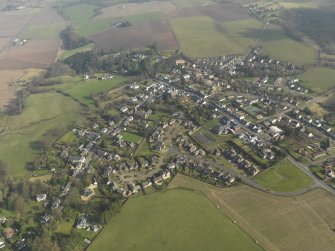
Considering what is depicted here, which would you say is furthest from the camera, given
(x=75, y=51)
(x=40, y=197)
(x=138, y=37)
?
(x=138, y=37)

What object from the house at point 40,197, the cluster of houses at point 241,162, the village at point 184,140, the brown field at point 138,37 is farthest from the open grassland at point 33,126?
the brown field at point 138,37

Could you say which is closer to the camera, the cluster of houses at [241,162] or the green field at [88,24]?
the cluster of houses at [241,162]

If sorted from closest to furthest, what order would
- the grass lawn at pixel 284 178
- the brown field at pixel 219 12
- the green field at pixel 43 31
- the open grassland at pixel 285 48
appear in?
the grass lawn at pixel 284 178, the open grassland at pixel 285 48, the green field at pixel 43 31, the brown field at pixel 219 12

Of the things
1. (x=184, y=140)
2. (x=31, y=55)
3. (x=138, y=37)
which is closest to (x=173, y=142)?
(x=184, y=140)

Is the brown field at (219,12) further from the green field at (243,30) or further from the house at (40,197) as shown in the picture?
the house at (40,197)

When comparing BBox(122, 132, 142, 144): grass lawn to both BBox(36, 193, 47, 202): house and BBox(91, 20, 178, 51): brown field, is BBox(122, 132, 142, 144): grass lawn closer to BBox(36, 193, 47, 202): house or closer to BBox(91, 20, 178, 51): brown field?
BBox(36, 193, 47, 202): house

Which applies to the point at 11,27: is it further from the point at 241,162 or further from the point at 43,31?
the point at 241,162

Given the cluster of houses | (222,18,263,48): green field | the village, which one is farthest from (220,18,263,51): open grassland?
the cluster of houses

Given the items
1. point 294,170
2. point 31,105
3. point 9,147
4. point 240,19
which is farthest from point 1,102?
point 240,19

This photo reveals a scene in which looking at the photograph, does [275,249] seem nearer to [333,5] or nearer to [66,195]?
[66,195]
